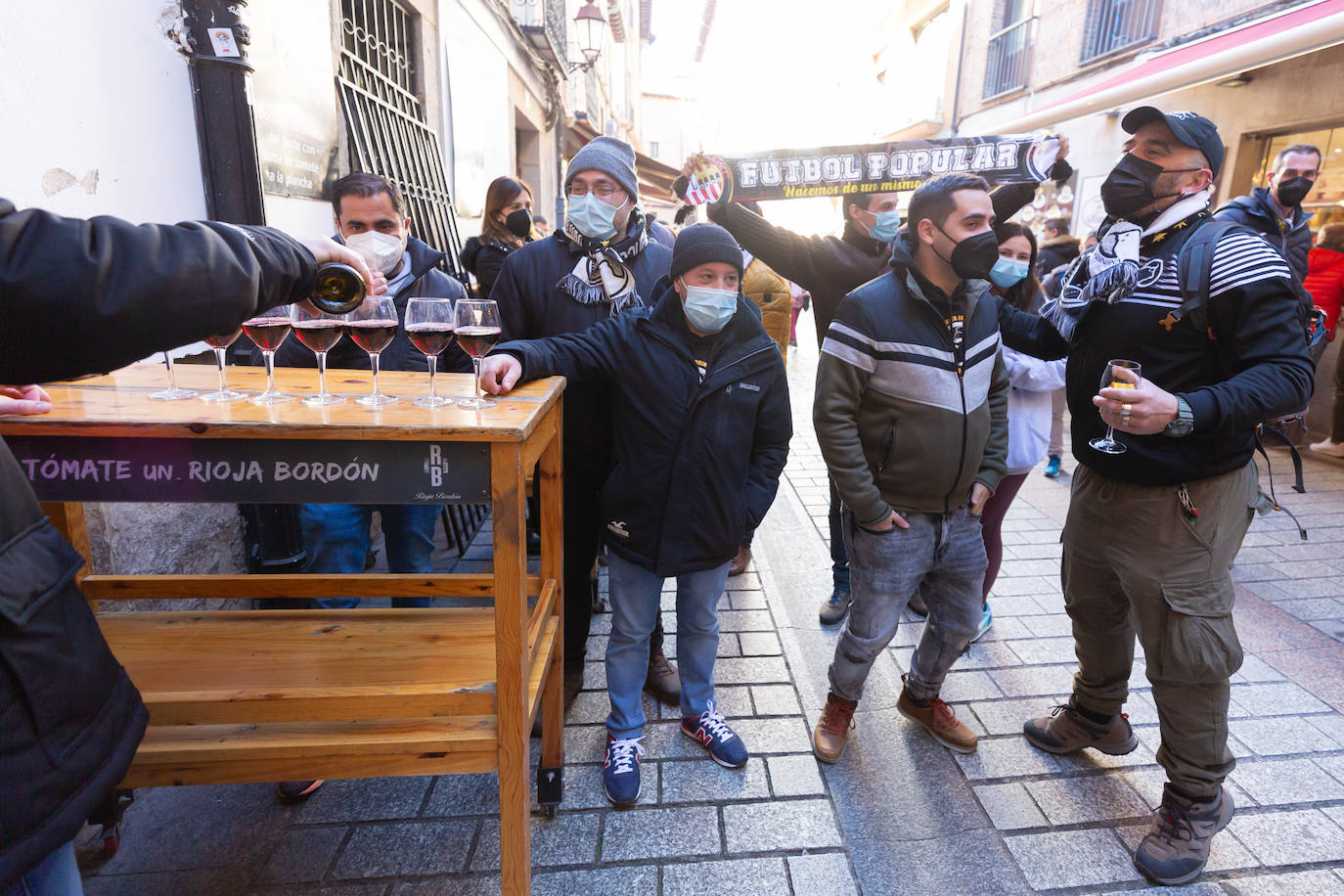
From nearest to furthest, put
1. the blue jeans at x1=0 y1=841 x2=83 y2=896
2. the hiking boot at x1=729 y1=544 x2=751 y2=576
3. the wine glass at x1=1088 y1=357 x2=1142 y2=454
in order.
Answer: the blue jeans at x1=0 y1=841 x2=83 y2=896, the wine glass at x1=1088 y1=357 x2=1142 y2=454, the hiking boot at x1=729 y1=544 x2=751 y2=576

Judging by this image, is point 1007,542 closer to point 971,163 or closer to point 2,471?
point 971,163

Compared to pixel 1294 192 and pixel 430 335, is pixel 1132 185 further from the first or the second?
pixel 1294 192

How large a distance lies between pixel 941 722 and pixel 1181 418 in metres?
1.38

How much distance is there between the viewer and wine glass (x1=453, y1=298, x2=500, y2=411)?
68.0 inches

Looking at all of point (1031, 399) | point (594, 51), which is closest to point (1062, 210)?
point (594, 51)

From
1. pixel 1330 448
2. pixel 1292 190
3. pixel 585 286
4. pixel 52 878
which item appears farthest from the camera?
pixel 1330 448

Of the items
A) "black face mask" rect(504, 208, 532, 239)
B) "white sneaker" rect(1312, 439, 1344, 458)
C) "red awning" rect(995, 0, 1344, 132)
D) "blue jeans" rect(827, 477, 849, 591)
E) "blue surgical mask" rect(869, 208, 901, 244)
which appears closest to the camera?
"blue surgical mask" rect(869, 208, 901, 244)

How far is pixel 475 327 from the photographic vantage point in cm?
175

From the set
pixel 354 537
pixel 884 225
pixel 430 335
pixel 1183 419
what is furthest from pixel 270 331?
pixel 884 225

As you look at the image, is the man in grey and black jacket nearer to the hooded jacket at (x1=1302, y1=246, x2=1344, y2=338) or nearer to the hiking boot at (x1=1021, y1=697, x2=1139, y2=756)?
the hiking boot at (x1=1021, y1=697, x2=1139, y2=756)

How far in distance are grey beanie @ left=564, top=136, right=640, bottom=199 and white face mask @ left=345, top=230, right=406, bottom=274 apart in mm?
689

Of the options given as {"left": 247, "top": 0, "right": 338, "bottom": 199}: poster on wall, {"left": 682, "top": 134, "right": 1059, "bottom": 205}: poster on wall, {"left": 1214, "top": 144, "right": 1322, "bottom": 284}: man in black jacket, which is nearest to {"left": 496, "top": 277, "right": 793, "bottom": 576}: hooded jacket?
{"left": 682, "top": 134, "right": 1059, "bottom": 205}: poster on wall

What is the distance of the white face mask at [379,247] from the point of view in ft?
8.68

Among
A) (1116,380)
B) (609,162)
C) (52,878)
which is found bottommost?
(52,878)
